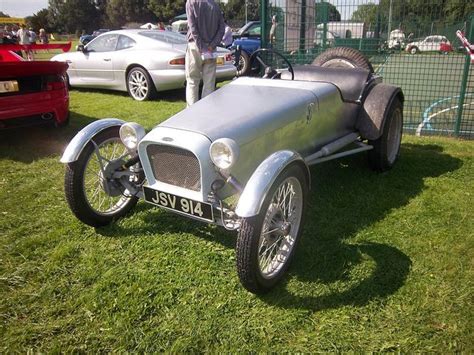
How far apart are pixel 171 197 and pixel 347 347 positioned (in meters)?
1.45

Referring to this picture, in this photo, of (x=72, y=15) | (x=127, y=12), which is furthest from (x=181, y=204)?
(x=72, y=15)

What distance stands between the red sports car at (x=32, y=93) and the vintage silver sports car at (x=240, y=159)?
2.07 meters

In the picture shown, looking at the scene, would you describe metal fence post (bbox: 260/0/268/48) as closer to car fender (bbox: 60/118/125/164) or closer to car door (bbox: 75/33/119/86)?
car door (bbox: 75/33/119/86)

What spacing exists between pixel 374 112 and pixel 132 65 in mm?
6001

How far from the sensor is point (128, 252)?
3029mm

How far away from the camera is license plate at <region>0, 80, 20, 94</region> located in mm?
4824

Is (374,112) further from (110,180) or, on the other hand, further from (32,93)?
(32,93)

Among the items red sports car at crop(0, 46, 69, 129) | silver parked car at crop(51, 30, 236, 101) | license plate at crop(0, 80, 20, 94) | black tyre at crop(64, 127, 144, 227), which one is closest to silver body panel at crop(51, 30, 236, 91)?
silver parked car at crop(51, 30, 236, 101)

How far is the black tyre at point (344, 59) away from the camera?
183 inches

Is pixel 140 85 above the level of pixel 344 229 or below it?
above

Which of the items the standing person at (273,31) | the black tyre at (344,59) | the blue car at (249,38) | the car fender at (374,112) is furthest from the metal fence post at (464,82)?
the blue car at (249,38)

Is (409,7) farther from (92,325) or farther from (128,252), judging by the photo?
(92,325)

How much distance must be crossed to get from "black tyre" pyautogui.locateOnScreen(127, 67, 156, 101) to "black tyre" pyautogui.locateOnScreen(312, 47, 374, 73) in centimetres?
455

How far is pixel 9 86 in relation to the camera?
16.0 feet
